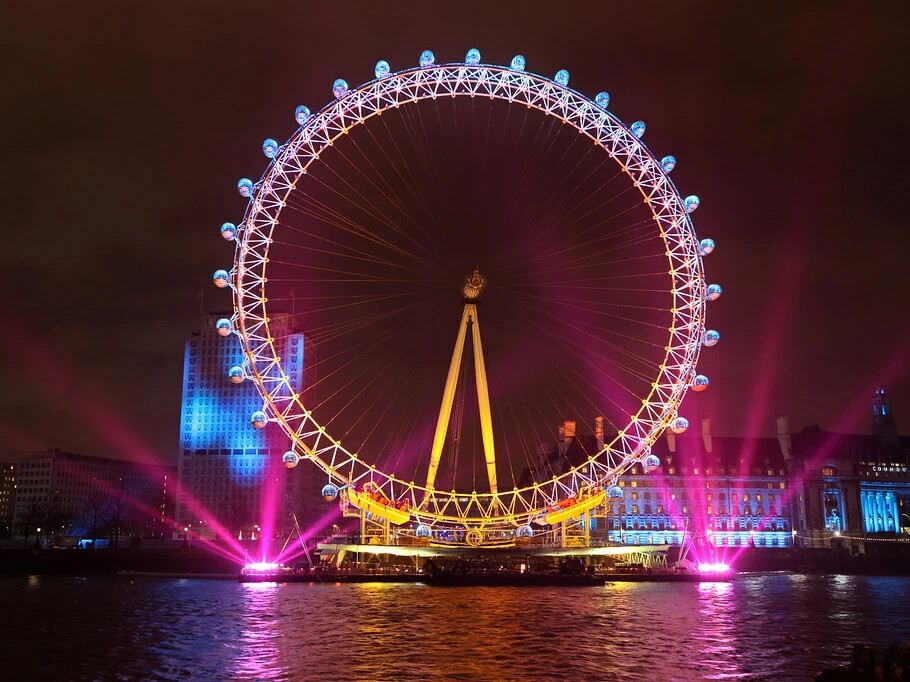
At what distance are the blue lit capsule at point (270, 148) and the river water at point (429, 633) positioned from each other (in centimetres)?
3030

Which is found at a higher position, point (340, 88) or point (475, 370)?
point (340, 88)

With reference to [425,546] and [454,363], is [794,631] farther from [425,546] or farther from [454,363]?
[425,546]

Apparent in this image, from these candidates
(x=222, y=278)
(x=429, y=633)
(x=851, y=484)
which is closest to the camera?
(x=429, y=633)

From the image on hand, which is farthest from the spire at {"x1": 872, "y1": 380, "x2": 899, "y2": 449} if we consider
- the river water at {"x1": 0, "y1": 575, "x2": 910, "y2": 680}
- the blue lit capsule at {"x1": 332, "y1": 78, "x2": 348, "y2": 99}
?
the blue lit capsule at {"x1": 332, "y1": 78, "x2": 348, "y2": 99}

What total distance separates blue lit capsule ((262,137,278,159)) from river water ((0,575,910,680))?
99.4 feet

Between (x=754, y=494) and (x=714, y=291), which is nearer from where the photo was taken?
(x=714, y=291)

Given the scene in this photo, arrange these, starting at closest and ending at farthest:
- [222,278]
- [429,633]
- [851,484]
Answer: [429,633] < [222,278] < [851,484]

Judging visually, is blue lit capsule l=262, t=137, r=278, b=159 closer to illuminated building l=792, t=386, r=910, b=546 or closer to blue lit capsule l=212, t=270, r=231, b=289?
blue lit capsule l=212, t=270, r=231, b=289

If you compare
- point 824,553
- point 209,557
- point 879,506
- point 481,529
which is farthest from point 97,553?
point 879,506

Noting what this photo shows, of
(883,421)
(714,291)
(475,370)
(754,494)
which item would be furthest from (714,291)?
(883,421)

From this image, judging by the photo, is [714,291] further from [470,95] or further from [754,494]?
[754,494]

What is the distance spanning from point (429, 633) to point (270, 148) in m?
35.3

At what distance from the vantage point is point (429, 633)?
42.8 m

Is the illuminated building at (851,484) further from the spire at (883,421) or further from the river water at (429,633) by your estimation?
the river water at (429,633)
